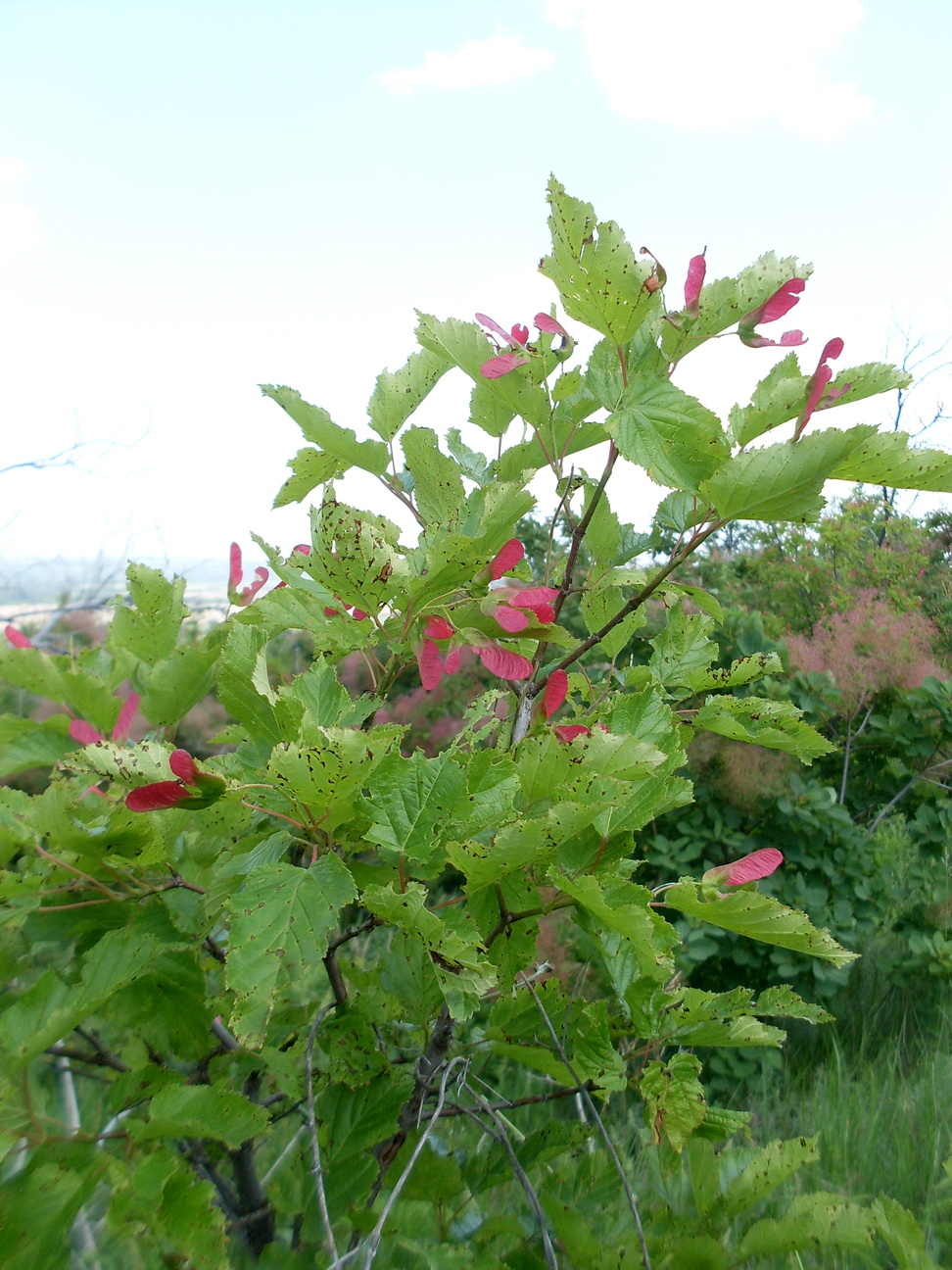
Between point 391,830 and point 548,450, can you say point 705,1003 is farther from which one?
point 548,450

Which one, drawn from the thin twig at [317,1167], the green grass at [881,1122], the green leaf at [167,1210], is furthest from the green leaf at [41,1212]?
the green grass at [881,1122]

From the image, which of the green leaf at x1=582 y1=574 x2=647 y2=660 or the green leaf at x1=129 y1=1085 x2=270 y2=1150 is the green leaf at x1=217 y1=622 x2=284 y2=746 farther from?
the green leaf at x1=582 y1=574 x2=647 y2=660

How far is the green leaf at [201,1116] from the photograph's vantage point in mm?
668

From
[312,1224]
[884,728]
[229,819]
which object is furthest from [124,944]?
[884,728]

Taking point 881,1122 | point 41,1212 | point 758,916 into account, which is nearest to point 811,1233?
point 758,916

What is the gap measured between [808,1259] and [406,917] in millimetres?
1413

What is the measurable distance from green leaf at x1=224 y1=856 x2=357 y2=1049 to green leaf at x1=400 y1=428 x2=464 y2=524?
16.4 inches

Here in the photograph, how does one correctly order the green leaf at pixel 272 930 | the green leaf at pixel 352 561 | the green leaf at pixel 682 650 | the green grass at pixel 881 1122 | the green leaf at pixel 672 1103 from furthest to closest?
the green grass at pixel 881 1122 < the green leaf at pixel 682 650 < the green leaf at pixel 672 1103 < the green leaf at pixel 352 561 < the green leaf at pixel 272 930

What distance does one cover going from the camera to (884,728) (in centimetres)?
302

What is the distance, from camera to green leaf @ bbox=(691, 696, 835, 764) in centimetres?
93


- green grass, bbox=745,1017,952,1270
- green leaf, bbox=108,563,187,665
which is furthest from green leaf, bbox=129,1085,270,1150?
green grass, bbox=745,1017,952,1270

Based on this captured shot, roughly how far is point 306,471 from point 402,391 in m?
0.14

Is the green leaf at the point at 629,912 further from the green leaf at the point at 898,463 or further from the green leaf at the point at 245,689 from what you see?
the green leaf at the point at 898,463

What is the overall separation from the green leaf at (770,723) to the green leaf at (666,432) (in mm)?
282
